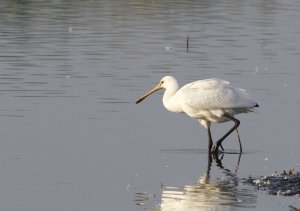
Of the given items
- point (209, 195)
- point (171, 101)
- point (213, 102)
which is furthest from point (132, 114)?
point (209, 195)

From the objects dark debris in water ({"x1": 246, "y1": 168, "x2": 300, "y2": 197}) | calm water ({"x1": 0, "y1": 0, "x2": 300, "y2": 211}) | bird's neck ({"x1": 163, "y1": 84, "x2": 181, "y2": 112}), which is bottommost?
calm water ({"x1": 0, "y1": 0, "x2": 300, "y2": 211})

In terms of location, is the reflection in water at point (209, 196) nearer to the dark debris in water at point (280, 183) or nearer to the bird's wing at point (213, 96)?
the dark debris in water at point (280, 183)

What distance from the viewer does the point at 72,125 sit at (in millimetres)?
20297

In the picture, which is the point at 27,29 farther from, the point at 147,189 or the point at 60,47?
the point at 147,189

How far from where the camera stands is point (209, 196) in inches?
589

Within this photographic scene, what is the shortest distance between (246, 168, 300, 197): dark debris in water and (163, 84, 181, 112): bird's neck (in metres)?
3.56

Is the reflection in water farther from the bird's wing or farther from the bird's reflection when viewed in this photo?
the bird's wing

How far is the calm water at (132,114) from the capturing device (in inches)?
601

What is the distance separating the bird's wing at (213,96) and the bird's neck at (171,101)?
0.73 ft

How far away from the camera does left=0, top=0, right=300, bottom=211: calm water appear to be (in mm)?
15258

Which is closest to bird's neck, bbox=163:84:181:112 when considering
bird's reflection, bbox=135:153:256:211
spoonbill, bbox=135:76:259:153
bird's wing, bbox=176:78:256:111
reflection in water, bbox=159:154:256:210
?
spoonbill, bbox=135:76:259:153

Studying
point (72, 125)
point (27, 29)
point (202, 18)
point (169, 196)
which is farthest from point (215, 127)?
point (202, 18)

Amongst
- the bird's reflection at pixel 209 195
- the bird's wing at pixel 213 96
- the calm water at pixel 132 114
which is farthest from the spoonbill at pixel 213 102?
the bird's reflection at pixel 209 195

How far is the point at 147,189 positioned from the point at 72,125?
5.12 m
